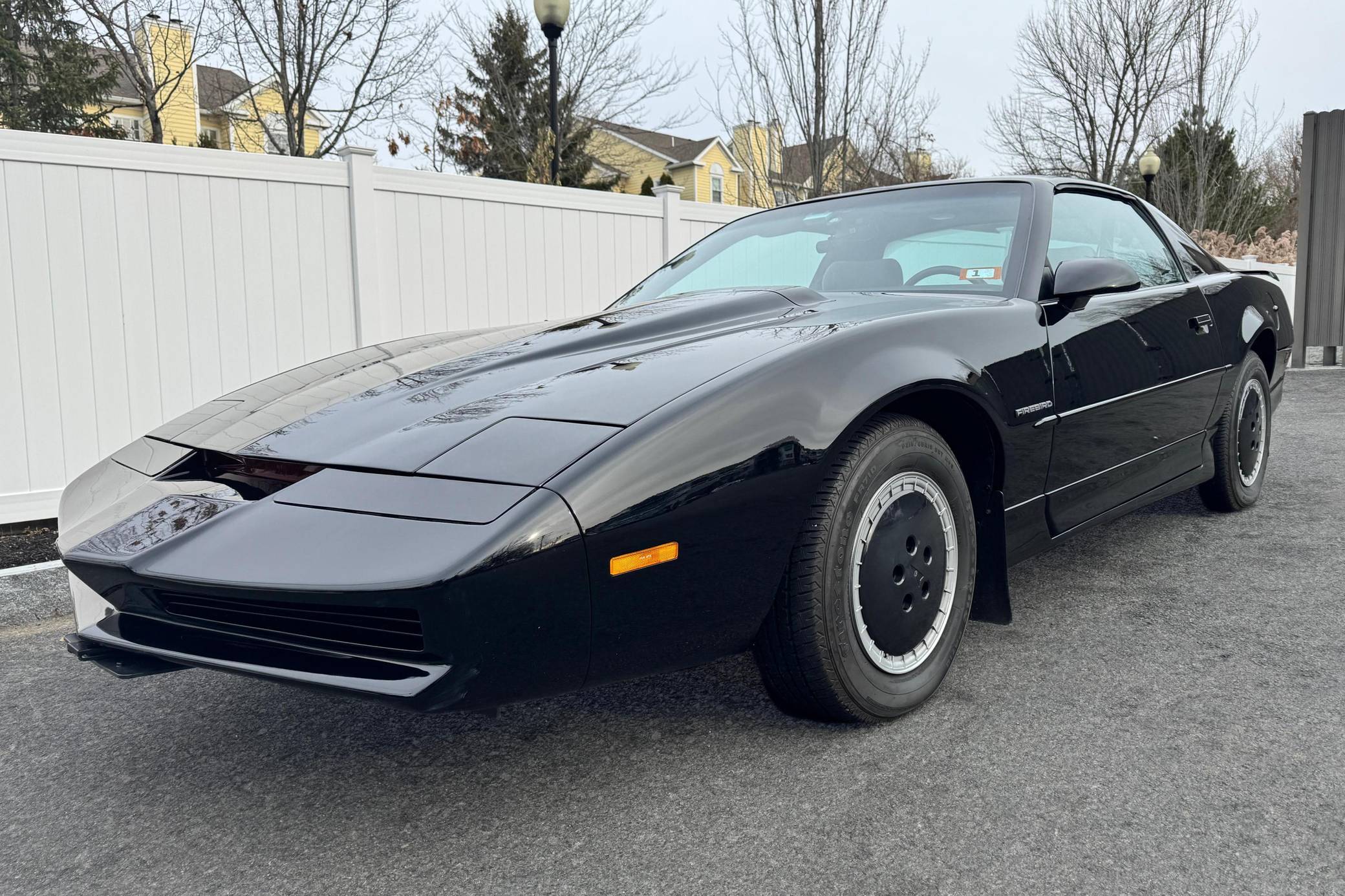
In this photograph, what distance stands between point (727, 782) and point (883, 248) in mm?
1716

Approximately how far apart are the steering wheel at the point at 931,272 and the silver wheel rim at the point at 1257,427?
5.67 feet

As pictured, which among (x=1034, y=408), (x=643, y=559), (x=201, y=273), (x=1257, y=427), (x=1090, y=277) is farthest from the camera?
(x=201, y=273)

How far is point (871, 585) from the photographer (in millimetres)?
2049

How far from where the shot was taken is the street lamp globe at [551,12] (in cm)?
839

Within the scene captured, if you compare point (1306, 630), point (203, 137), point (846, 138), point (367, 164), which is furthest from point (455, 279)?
point (203, 137)

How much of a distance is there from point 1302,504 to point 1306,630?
5.86ft

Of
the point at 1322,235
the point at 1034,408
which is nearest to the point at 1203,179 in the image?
the point at 1322,235

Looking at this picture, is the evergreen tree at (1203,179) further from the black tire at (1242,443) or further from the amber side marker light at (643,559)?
the amber side marker light at (643,559)

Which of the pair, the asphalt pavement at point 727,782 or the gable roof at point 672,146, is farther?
the gable roof at point 672,146

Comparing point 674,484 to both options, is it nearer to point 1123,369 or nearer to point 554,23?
point 1123,369

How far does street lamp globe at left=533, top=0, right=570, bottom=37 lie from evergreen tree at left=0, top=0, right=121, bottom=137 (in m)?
14.2

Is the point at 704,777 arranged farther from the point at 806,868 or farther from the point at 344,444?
the point at 344,444

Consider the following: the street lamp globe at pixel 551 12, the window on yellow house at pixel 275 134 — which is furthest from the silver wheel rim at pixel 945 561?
the window on yellow house at pixel 275 134

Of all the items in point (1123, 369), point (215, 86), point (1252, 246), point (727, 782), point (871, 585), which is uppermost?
point (215, 86)
